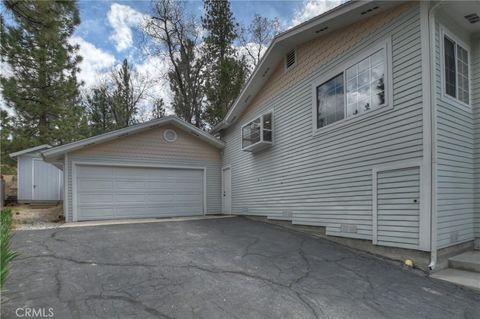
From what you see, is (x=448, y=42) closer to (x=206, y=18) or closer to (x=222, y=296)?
(x=222, y=296)

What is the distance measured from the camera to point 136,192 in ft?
35.5

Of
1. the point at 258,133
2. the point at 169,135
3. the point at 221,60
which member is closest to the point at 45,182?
the point at 169,135

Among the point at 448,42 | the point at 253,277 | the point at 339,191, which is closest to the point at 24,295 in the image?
the point at 253,277

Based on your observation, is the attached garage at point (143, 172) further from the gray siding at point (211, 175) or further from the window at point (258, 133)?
the window at point (258, 133)

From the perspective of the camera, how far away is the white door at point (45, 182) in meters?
14.7

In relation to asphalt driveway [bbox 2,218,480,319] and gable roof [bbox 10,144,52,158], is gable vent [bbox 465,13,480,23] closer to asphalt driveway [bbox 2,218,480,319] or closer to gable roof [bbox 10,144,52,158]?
asphalt driveway [bbox 2,218,480,319]

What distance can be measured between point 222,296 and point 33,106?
1513 centimetres

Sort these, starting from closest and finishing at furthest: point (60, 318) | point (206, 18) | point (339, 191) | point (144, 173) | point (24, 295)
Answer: point (60, 318)
point (24, 295)
point (339, 191)
point (144, 173)
point (206, 18)

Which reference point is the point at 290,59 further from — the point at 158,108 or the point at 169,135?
the point at 158,108

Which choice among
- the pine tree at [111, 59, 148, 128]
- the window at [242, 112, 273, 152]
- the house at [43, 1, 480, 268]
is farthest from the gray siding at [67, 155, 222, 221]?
the pine tree at [111, 59, 148, 128]

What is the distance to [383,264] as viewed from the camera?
4.93m

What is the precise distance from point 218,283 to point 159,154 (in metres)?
8.22

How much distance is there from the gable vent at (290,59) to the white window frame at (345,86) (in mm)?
1405

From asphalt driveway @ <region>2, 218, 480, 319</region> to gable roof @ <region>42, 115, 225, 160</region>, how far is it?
4.14m
